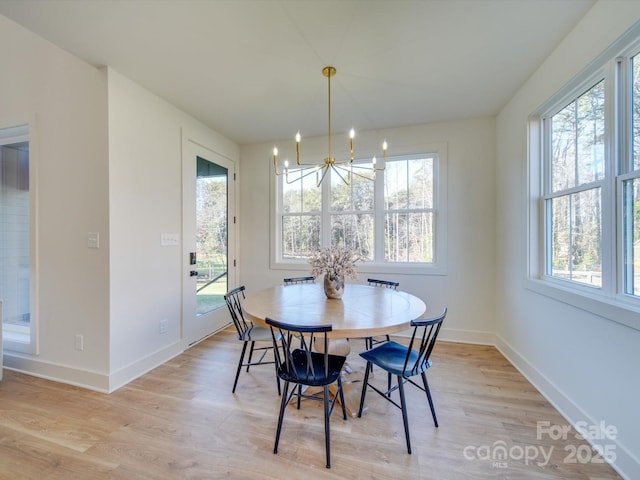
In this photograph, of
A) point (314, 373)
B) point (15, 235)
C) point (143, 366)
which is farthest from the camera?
point (15, 235)

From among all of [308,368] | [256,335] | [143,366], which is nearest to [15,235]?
[143,366]

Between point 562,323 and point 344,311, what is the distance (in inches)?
64.0

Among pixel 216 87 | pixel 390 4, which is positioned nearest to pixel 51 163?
pixel 216 87

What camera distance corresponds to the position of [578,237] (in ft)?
6.36

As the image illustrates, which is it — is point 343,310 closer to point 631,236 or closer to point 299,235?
point 631,236

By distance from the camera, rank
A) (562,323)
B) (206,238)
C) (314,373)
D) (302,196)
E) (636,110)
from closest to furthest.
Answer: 1. (636,110)
2. (314,373)
3. (562,323)
4. (206,238)
5. (302,196)

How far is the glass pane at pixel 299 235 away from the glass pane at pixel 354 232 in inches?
10.7

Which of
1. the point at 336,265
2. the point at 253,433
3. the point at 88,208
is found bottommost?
the point at 253,433

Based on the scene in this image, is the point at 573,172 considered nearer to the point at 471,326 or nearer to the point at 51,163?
the point at 471,326

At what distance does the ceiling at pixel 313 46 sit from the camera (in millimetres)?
1639

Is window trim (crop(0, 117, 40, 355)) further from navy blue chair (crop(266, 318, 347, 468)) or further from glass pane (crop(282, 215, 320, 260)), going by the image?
glass pane (crop(282, 215, 320, 260))

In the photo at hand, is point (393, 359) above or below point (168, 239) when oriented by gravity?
below

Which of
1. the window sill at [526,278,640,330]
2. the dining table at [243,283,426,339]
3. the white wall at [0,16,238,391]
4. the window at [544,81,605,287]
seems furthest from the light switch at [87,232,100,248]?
the window at [544,81,605,287]

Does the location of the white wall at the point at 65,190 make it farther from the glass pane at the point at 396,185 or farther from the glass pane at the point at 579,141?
the glass pane at the point at 579,141
